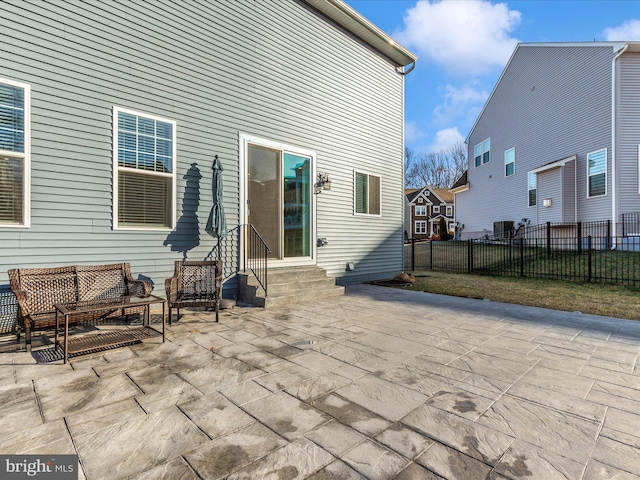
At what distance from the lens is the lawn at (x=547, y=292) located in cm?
551

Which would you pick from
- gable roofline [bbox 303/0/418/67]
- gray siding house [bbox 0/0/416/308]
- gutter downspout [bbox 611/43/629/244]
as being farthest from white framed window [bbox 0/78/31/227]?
gutter downspout [bbox 611/43/629/244]

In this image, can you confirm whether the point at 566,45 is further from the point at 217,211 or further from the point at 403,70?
the point at 217,211

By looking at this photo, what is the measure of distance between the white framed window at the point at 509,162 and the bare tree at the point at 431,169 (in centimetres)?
2515

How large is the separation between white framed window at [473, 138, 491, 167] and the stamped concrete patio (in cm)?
1655

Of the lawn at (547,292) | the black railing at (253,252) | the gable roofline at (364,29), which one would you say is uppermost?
the gable roofline at (364,29)

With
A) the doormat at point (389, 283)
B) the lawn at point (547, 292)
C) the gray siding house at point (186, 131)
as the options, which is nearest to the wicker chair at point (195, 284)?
the gray siding house at point (186, 131)

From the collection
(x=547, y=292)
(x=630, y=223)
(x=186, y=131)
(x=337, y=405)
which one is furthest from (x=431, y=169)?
(x=337, y=405)

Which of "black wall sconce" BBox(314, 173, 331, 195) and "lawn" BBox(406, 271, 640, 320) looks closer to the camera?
"lawn" BBox(406, 271, 640, 320)

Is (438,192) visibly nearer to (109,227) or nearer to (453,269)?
(453,269)

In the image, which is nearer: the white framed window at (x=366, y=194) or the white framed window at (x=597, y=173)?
the white framed window at (x=366, y=194)

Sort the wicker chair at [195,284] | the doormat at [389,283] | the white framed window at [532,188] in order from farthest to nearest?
the white framed window at [532,188] → the doormat at [389,283] → the wicker chair at [195,284]

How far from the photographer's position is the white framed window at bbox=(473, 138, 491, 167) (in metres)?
18.4

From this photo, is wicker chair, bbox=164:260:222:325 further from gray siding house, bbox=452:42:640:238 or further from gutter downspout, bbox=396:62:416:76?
gray siding house, bbox=452:42:640:238

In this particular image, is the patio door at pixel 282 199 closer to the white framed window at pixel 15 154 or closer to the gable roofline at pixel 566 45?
Result: the white framed window at pixel 15 154
